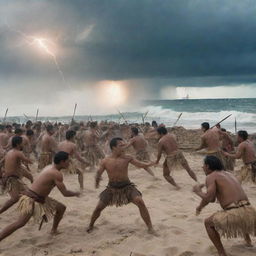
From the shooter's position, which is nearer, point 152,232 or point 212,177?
point 212,177

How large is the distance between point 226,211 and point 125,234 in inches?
78.4

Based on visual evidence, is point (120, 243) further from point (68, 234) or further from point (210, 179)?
point (210, 179)

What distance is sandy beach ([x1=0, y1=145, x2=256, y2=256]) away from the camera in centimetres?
540

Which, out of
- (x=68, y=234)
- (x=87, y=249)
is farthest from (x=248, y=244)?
(x=68, y=234)

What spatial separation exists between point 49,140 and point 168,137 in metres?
3.64

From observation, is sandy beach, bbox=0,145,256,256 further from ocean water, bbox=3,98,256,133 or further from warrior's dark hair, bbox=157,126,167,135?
ocean water, bbox=3,98,256,133

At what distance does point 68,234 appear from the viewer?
6191 mm

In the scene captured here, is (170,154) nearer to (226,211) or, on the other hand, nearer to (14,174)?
(14,174)

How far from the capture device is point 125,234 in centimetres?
612

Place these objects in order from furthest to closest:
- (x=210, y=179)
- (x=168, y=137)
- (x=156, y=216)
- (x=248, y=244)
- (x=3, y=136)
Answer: (x=3, y=136) → (x=168, y=137) → (x=156, y=216) → (x=248, y=244) → (x=210, y=179)

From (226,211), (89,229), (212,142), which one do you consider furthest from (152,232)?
(212,142)

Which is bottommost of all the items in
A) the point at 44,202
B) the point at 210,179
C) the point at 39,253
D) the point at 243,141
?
the point at 39,253

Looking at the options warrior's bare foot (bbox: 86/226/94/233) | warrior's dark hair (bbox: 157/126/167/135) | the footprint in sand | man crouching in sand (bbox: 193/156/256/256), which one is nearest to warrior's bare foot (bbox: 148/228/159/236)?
the footprint in sand

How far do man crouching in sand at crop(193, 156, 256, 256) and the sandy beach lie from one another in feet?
1.75
